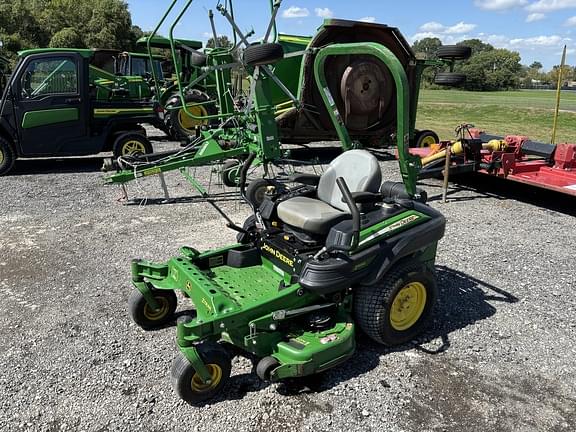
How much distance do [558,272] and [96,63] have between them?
45.6 feet

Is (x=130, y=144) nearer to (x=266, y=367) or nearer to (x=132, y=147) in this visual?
(x=132, y=147)

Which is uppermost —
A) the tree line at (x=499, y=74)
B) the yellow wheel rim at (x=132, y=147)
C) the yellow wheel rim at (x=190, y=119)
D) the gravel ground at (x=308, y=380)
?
the tree line at (x=499, y=74)

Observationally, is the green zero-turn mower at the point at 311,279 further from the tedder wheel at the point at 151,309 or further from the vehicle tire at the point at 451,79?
the vehicle tire at the point at 451,79

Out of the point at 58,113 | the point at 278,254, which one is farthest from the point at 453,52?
the point at 58,113

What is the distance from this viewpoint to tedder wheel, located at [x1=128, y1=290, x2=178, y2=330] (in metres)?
3.74

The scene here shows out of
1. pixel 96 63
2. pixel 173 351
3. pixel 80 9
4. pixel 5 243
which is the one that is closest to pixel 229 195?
pixel 5 243

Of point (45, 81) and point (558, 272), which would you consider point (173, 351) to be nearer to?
point (558, 272)

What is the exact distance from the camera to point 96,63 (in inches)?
584

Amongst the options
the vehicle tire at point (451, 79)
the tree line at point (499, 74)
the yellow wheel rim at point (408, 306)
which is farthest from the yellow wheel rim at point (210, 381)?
the tree line at point (499, 74)

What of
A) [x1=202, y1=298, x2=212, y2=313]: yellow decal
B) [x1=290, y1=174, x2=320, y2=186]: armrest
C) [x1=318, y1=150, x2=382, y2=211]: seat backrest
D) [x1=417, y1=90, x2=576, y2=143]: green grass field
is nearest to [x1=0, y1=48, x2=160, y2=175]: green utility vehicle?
[x1=290, y1=174, x2=320, y2=186]: armrest

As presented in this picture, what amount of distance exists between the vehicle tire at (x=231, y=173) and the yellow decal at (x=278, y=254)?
14.0 ft

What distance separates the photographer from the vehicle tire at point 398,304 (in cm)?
341

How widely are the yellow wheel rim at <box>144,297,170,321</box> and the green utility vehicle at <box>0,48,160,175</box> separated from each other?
6.14m

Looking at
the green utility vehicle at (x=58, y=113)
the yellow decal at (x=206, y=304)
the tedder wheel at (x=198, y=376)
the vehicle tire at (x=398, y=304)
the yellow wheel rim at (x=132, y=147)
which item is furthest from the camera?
the yellow wheel rim at (x=132, y=147)
